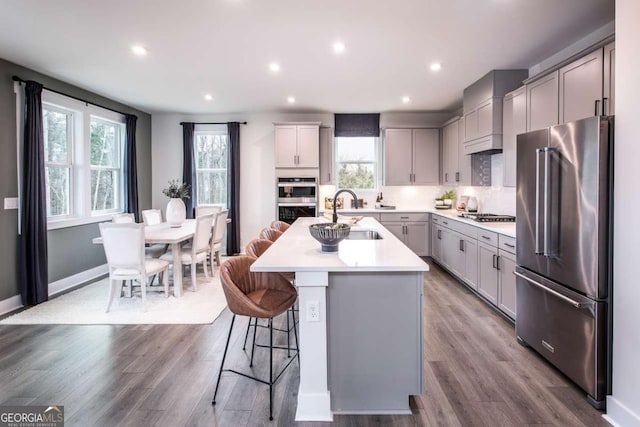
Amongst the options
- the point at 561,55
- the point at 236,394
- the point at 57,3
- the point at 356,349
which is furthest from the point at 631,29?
the point at 57,3

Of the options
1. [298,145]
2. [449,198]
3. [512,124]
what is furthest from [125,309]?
[449,198]

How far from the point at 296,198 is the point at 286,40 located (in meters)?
3.19

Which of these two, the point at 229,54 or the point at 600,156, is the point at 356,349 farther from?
the point at 229,54

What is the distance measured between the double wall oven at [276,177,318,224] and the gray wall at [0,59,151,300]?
9.45ft

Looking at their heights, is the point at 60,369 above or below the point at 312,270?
below

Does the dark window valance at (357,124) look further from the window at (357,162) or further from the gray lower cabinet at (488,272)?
the gray lower cabinet at (488,272)

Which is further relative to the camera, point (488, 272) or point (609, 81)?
point (488, 272)

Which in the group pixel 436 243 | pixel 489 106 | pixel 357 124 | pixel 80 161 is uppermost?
pixel 357 124

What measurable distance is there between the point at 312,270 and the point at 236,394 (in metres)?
1.01

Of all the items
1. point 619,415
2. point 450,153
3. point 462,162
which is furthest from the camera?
point 450,153

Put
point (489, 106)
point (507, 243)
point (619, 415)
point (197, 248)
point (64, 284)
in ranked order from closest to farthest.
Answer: point (619, 415), point (507, 243), point (489, 106), point (197, 248), point (64, 284)

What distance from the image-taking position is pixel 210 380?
2.48m

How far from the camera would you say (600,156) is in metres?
2.09

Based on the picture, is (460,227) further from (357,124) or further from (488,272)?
(357,124)
